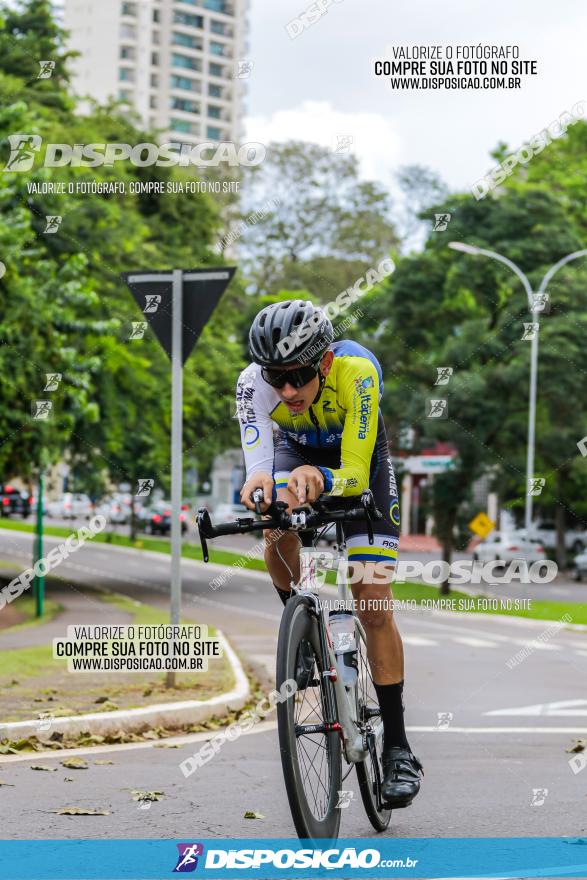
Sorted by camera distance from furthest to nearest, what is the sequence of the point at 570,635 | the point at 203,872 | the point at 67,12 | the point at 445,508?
the point at 67,12 → the point at 445,508 → the point at 570,635 → the point at 203,872

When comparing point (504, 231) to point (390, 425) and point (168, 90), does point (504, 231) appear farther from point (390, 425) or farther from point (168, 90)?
point (168, 90)

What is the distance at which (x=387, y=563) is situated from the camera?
16.4ft

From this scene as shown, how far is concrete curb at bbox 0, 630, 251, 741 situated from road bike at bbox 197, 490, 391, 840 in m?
3.16

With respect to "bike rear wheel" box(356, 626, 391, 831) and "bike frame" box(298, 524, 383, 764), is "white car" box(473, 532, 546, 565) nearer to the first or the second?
"bike rear wheel" box(356, 626, 391, 831)

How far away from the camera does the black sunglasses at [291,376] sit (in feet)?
15.5

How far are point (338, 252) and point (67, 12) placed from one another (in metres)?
77.4

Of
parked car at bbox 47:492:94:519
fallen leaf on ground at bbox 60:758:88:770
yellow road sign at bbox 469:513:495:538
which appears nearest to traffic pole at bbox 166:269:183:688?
fallen leaf on ground at bbox 60:758:88:770

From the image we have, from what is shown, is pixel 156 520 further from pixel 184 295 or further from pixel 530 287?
pixel 184 295

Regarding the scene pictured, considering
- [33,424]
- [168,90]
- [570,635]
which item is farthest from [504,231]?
[168,90]

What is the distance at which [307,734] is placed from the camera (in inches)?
178

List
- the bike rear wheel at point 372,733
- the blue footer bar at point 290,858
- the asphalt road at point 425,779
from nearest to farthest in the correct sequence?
1. the blue footer bar at point 290,858
2. the bike rear wheel at point 372,733
3. the asphalt road at point 425,779

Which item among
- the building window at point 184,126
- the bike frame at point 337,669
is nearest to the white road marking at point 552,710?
the bike frame at point 337,669

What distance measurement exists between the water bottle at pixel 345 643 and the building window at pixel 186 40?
128 m

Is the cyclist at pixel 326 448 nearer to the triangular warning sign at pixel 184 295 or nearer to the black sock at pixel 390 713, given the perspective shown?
the black sock at pixel 390 713
